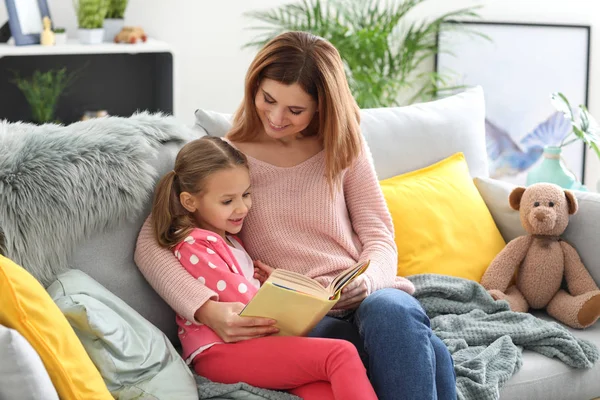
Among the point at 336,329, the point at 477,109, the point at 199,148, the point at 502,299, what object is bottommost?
the point at 502,299

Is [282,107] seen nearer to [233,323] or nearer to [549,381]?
[233,323]

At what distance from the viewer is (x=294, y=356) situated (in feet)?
5.57

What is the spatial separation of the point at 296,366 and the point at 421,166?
1.00m

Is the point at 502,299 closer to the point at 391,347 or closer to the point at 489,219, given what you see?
the point at 489,219

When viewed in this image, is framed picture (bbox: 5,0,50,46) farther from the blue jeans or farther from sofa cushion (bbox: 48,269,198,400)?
the blue jeans

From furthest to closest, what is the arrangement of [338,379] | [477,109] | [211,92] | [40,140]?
1. [211,92]
2. [477,109]
3. [40,140]
4. [338,379]

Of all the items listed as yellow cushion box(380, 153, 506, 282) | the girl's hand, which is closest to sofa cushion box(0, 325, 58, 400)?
the girl's hand

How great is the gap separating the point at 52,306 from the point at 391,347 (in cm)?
65

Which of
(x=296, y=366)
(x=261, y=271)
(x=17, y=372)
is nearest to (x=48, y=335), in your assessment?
(x=17, y=372)

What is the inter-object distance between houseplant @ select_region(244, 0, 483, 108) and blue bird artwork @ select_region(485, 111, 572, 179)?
41cm

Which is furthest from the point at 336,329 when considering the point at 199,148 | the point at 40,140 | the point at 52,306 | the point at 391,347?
the point at 40,140

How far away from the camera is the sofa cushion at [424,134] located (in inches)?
97.0

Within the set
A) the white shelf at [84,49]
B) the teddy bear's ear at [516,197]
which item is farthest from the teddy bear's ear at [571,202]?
the white shelf at [84,49]

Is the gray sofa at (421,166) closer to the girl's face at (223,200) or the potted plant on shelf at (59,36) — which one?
the girl's face at (223,200)
